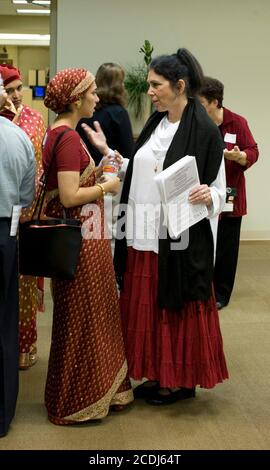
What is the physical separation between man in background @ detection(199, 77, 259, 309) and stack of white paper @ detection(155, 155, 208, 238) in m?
1.66

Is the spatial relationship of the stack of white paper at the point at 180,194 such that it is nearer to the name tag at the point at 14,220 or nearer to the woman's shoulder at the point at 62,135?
the woman's shoulder at the point at 62,135

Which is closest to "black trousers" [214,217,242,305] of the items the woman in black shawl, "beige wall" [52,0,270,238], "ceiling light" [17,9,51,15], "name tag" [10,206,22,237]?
the woman in black shawl

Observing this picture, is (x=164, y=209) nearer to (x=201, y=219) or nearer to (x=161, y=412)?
(x=201, y=219)

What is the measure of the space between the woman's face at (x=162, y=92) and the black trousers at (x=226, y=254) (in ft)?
A: 6.73

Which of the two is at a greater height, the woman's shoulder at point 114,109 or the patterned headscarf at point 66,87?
the patterned headscarf at point 66,87

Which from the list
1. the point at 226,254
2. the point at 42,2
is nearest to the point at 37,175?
the point at 226,254

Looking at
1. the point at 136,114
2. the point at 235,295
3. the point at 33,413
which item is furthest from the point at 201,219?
the point at 136,114

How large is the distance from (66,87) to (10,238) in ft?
2.16

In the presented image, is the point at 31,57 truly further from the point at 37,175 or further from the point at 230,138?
the point at 37,175

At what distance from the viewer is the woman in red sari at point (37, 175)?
3.49 m

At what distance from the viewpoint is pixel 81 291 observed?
3.03 meters

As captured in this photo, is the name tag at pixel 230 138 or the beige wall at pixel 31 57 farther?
the beige wall at pixel 31 57

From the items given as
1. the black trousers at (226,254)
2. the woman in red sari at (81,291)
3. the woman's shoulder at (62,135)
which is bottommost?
the black trousers at (226,254)

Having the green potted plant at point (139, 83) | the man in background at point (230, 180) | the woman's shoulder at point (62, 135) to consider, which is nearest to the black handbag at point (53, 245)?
the woman's shoulder at point (62, 135)
